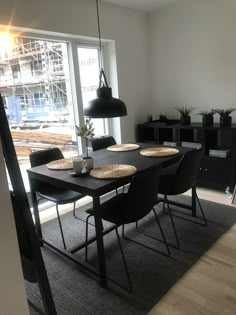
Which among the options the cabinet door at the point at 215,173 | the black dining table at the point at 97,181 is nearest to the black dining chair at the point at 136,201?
the black dining table at the point at 97,181

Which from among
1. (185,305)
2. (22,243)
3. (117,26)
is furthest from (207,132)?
(22,243)

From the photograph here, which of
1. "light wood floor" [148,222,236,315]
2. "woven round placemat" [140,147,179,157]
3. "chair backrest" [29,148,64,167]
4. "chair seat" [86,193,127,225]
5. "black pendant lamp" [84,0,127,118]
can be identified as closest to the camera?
"light wood floor" [148,222,236,315]

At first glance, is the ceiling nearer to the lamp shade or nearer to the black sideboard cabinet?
the black sideboard cabinet

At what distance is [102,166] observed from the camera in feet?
8.04

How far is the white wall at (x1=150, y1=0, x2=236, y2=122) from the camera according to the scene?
3672mm

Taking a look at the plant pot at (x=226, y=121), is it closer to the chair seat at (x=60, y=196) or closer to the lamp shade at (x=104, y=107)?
the lamp shade at (x=104, y=107)

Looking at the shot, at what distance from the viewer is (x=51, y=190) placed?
2795 millimetres

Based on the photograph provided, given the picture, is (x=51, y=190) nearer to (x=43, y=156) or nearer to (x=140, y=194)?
(x=43, y=156)

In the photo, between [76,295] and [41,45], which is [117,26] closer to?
[41,45]

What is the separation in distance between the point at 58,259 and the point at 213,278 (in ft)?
4.35

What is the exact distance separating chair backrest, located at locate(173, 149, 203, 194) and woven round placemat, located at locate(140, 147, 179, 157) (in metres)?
0.24

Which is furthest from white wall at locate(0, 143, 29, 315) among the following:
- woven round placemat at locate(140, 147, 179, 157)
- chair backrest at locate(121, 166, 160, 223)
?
A: woven round placemat at locate(140, 147, 179, 157)

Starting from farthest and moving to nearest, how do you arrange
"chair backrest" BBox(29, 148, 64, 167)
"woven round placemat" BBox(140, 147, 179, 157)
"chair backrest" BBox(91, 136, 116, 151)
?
"chair backrest" BBox(91, 136, 116, 151)
"chair backrest" BBox(29, 148, 64, 167)
"woven round placemat" BBox(140, 147, 179, 157)

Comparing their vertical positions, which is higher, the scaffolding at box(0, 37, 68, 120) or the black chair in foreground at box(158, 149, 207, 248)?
the scaffolding at box(0, 37, 68, 120)
